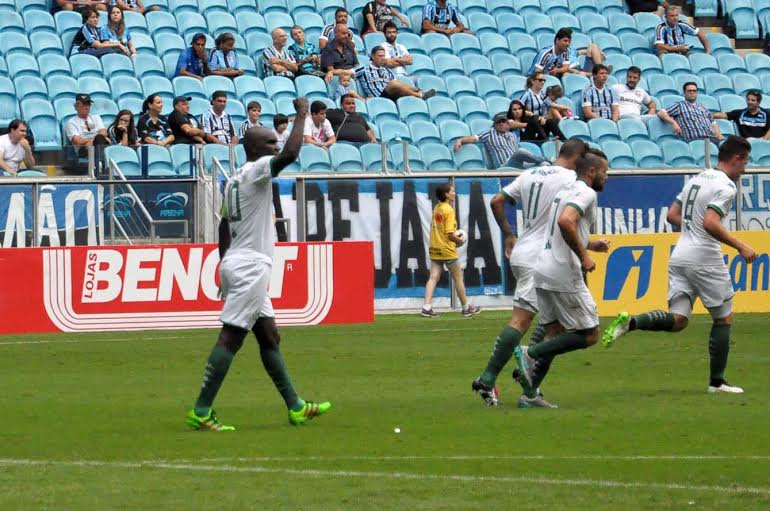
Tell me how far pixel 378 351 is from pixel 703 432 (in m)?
6.96

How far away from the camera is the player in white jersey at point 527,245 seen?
1080 centimetres

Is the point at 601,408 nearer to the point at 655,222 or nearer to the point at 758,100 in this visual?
the point at 655,222

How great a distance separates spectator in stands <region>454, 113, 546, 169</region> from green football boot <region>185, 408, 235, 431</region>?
537 inches

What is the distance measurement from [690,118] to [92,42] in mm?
10512

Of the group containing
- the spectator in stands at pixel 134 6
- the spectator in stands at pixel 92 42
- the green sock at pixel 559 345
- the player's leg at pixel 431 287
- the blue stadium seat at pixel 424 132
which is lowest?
the player's leg at pixel 431 287

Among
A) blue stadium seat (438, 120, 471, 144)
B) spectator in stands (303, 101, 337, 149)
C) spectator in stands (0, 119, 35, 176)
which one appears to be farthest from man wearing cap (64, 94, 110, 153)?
blue stadium seat (438, 120, 471, 144)

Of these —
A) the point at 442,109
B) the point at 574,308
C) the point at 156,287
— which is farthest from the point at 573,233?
the point at 442,109

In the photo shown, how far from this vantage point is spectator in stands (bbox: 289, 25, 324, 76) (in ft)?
84.3

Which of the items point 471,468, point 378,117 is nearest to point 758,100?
point 378,117

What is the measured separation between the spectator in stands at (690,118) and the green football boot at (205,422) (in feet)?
58.3

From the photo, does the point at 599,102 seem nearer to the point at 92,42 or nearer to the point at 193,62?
the point at 193,62

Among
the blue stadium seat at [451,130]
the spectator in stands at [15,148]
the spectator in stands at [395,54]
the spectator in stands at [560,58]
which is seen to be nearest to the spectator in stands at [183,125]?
the spectator in stands at [15,148]

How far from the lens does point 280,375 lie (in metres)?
9.88

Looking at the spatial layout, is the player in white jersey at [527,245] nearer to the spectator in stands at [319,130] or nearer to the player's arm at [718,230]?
the player's arm at [718,230]
